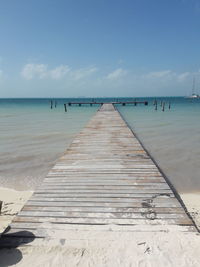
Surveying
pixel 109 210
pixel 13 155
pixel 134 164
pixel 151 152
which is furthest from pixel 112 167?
pixel 13 155

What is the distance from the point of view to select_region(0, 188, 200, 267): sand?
6.61 ft

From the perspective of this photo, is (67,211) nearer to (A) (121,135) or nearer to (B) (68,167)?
(B) (68,167)

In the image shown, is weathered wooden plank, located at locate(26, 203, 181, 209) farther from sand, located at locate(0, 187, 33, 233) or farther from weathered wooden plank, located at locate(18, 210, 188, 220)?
sand, located at locate(0, 187, 33, 233)

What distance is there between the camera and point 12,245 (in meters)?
2.21

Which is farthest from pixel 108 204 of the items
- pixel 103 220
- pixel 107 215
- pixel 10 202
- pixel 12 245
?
pixel 10 202

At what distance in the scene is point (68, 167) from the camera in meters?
4.50

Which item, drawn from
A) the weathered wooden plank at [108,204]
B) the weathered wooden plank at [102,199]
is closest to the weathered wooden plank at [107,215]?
the weathered wooden plank at [108,204]

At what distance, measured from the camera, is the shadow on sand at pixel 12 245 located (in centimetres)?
204

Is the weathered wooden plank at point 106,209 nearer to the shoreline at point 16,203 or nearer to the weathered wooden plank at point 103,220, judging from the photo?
the weathered wooden plank at point 103,220

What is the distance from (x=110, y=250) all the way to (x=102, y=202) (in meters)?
0.88

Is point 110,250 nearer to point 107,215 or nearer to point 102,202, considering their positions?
point 107,215

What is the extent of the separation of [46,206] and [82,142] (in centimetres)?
406

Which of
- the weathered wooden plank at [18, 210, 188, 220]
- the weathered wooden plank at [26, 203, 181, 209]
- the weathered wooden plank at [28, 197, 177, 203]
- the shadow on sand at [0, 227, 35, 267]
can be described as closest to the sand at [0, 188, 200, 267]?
the shadow on sand at [0, 227, 35, 267]

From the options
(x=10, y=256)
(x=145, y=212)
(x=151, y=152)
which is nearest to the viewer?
(x=10, y=256)
